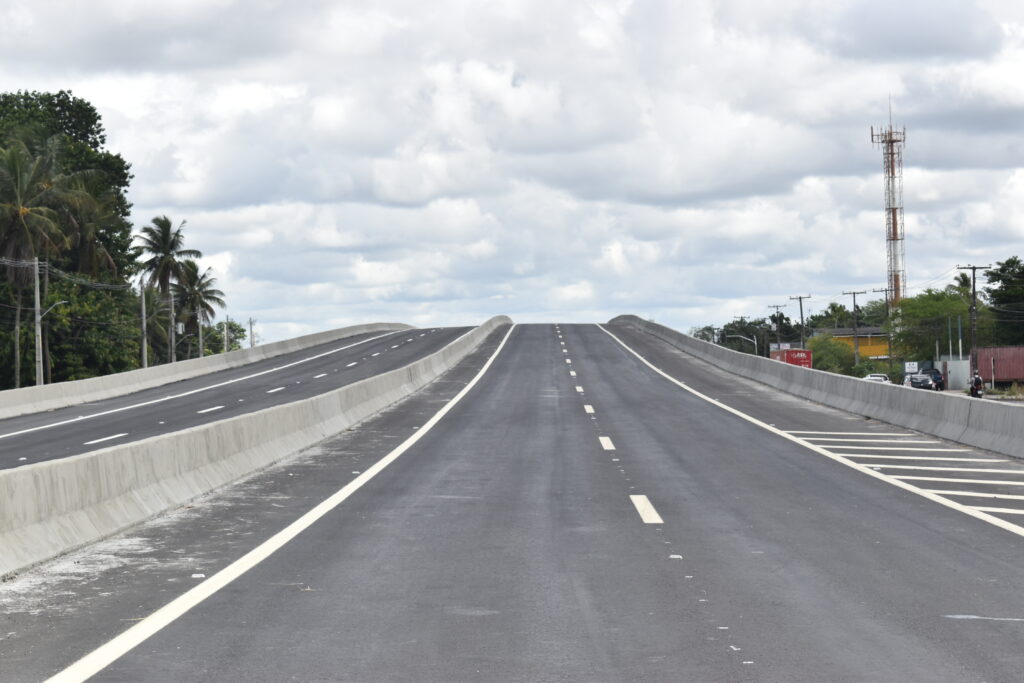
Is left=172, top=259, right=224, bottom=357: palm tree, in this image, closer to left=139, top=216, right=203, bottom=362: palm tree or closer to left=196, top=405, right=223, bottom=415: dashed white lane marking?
left=139, top=216, right=203, bottom=362: palm tree

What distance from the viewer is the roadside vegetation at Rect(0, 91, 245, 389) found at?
A: 6481cm

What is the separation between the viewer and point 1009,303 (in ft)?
377

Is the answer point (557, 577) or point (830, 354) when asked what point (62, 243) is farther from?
point (830, 354)

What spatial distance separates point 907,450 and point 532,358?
35.4 metres

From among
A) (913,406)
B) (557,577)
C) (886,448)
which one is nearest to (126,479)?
(557,577)

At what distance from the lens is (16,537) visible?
9.68 m

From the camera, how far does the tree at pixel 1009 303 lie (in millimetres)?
113606

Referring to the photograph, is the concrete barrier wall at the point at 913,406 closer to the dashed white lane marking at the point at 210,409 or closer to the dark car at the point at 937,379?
the dashed white lane marking at the point at 210,409

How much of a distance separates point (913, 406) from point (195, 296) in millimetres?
100116

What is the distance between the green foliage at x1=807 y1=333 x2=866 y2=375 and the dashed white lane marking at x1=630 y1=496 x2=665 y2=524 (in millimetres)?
158460

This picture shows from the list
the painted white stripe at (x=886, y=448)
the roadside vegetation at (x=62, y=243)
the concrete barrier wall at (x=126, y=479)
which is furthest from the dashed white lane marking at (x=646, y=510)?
the roadside vegetation at (x=62, y=243)

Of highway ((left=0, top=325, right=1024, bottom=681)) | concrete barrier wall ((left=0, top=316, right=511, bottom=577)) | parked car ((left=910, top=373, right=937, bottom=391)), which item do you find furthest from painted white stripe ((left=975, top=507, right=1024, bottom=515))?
parked car ((left=910, top=373, right=937, bottom=391))

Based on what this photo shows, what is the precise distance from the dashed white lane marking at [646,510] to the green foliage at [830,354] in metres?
158

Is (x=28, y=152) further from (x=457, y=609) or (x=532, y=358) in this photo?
(x=457, y=609)
